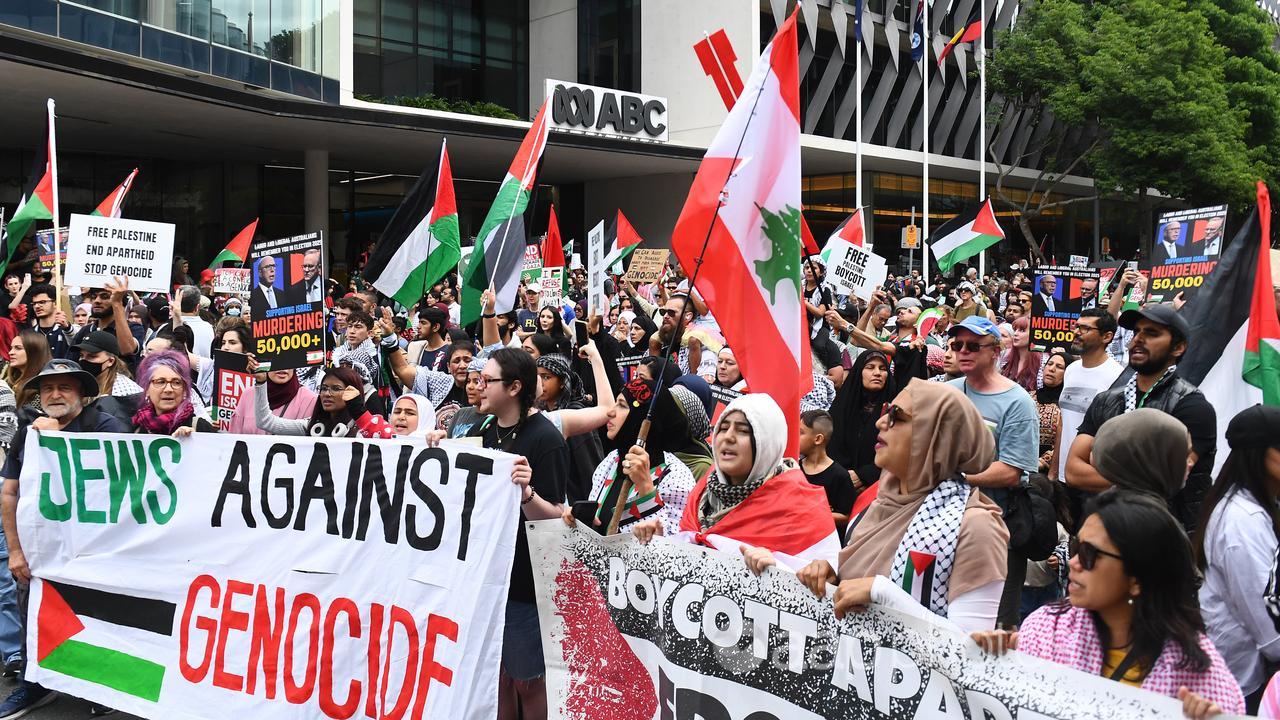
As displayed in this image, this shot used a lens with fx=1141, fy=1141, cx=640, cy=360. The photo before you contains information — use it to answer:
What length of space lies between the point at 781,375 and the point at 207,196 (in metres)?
30.5

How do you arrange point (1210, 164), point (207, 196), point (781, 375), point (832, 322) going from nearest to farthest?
point (781, 375)
point (832, 322)
point (207, 196)
point (1210, 164)

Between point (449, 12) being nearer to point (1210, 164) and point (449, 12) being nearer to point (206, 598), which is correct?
point (1210, 164)

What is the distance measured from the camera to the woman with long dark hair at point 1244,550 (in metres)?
3.46

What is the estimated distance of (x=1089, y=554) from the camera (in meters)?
2.76

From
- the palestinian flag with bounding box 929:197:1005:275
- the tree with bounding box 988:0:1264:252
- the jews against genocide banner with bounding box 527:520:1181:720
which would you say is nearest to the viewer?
the jews against genocide banner with bounding box 527:520:1181:720

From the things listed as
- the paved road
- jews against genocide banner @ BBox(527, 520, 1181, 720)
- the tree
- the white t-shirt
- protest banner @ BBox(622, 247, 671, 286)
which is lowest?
the paved road

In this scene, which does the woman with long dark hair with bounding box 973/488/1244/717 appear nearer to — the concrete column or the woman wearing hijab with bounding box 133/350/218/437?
the woman wearing hijab with bounding box 133/350/218/437

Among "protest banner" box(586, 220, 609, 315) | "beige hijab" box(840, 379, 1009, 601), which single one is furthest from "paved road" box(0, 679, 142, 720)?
"protest banner" box(586, 220, 609, 315)

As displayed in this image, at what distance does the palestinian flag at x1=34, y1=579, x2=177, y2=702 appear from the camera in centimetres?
542

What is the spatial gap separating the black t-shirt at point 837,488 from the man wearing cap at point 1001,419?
2.53 ft

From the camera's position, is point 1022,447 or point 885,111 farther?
point 885,111

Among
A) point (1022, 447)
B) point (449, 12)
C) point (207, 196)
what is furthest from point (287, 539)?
point (449, 12)

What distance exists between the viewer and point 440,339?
9.44 metres

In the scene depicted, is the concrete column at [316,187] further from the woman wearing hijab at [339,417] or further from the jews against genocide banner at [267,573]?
the jews against genocide banner at [267,573]
